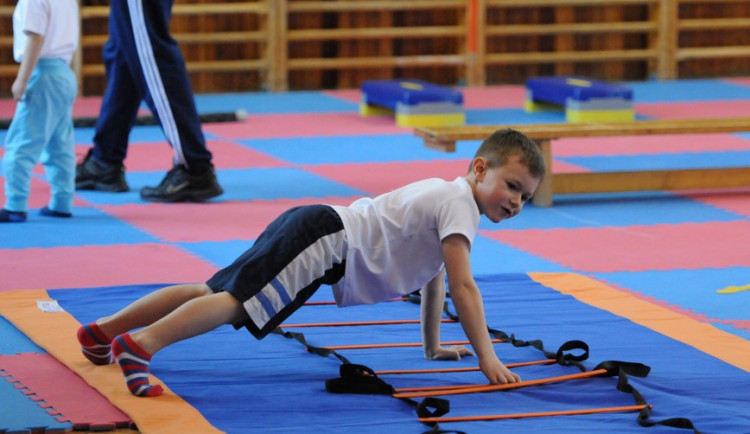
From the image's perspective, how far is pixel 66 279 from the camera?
579 centimetres

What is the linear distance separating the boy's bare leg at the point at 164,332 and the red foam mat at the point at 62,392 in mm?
123

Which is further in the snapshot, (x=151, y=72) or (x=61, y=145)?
(x=151, y=72)

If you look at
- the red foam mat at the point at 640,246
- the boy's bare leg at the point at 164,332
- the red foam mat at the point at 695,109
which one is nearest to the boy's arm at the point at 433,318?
the boy's bare leg at the point at 164,332

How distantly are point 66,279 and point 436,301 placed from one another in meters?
2.17

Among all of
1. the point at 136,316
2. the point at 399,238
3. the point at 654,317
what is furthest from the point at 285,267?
the point at 654,317

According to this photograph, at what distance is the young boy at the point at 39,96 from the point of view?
668 cm

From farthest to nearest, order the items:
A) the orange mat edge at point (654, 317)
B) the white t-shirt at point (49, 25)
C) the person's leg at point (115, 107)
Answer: the person's leg at point (115, 107)
the white t-shirt at point (49, 25)
the orange mat edge at point (654, 317)

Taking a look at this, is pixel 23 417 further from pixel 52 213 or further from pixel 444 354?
pixel 52 213

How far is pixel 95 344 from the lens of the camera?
4.17 meters

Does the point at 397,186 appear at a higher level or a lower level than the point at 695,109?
lower

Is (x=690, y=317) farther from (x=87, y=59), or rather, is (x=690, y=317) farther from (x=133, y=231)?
(x=87, y=59)

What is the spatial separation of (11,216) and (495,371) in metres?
3.96

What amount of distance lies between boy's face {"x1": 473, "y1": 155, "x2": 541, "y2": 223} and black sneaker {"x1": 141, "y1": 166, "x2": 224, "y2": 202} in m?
3.93

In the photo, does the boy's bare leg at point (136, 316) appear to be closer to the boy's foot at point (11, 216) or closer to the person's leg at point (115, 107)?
the boy's foot at point (11, 216)
